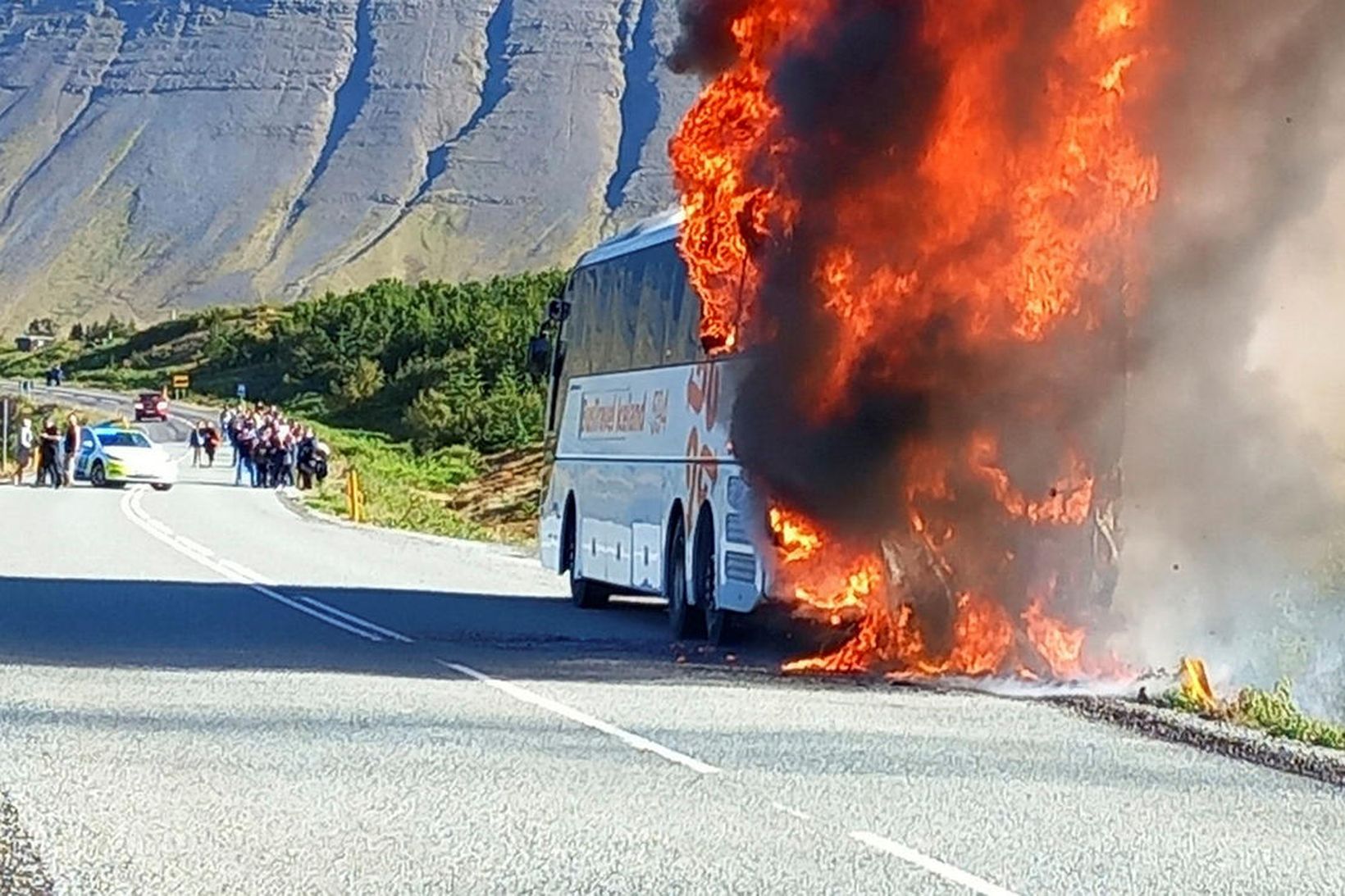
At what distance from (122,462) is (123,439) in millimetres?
1199

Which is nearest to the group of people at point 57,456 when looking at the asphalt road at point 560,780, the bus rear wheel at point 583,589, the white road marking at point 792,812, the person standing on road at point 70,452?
the person standing on road at point 70,452

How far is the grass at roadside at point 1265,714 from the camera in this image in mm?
14828

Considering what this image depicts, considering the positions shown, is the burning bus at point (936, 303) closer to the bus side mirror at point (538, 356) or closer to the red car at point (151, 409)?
the bus side mirror at point (538, 356)

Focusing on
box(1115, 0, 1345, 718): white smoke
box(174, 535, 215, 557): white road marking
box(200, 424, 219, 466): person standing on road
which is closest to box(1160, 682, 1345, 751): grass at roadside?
box(1115, 0, 1345, 718): white smoke

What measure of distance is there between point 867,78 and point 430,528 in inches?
1230

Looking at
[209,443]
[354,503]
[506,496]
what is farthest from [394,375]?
[354,503]

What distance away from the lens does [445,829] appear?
414 inches

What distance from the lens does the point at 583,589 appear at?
25500 millimetres

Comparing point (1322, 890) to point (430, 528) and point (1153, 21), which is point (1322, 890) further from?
point (430, 528)

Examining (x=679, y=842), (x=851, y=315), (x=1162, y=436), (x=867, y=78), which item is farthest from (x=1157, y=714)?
(x=679, y=842)

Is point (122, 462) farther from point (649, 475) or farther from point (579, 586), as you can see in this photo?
point (649, 475)

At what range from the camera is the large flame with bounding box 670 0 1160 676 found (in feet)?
54.1

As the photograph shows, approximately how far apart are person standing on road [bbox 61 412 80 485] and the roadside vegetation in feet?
20.3

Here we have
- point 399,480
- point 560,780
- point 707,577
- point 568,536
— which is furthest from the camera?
point 399,480
